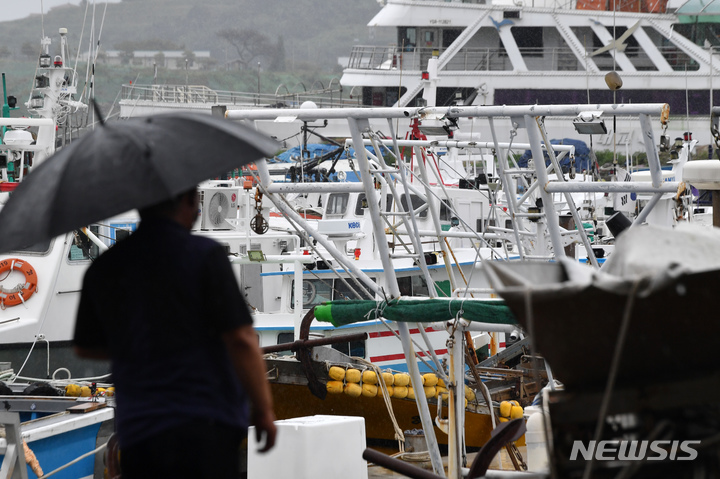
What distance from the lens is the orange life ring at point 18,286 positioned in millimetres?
11539

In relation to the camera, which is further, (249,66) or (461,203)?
(249,66)

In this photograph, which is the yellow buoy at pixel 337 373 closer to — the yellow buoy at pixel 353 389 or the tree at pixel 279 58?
the yellow buoy at pixel 353 389

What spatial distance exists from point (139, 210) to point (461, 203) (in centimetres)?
1348

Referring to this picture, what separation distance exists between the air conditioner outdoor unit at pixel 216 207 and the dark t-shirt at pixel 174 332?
11.3 meters

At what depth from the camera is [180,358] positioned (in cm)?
264

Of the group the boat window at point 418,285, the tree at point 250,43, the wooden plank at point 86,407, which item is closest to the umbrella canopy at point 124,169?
the wooden plank at point 86,407

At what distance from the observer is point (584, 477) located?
246 centimetres

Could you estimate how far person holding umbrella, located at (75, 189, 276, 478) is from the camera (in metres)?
2.60

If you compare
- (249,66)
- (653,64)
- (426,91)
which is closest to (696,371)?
(426,91)

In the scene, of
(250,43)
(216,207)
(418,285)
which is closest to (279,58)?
(250,43)

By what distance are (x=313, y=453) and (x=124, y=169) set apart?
3.51 metres

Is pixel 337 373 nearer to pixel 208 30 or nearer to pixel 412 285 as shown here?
pixel 412 285

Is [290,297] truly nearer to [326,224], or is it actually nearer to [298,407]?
[326,224]

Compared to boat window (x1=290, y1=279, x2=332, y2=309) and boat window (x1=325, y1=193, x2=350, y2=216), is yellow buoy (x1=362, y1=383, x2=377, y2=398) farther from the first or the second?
boat window (x1=325, y1=193, x2=350, y2=216)
